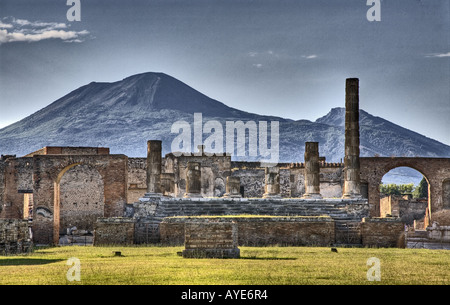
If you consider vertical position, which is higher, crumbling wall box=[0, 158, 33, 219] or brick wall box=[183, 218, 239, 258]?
crumbling wall box=[0, 158, 33, 219]

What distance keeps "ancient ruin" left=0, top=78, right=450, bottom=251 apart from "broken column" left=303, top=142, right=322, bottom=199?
5 centimetres

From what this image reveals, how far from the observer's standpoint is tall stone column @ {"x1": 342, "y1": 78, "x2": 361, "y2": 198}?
102 ft

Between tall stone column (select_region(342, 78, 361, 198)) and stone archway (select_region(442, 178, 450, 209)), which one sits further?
stone archway (select_region(442, 178, 450, 209))

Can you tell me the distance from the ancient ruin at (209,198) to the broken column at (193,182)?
0.15 feet

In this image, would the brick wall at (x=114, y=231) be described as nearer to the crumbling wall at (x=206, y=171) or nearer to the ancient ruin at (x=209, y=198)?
the ancient ruin at (x=209, y=198)

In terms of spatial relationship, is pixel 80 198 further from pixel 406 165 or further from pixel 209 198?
pixel 406 165

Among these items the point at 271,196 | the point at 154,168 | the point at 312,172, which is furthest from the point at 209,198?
the point at 312,172

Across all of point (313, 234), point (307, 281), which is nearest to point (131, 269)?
point (307, 281)

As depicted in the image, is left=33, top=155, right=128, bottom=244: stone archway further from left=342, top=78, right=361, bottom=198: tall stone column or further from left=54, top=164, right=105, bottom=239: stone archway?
left=342, top=78, right=361, bottom=198: tall stone column

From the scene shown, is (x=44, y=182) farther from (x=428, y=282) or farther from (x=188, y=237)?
(x=428, y=282)

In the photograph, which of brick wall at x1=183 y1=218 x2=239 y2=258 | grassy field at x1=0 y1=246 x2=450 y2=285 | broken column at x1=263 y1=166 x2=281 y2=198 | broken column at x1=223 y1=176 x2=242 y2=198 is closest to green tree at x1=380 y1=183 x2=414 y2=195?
broken column at x1=263 y1=166 x2=281 y2=198

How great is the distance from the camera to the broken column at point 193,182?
1251 inches

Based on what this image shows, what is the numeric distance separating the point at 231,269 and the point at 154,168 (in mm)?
18931

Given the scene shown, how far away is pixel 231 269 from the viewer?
1363cm
